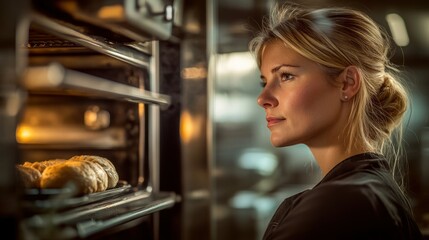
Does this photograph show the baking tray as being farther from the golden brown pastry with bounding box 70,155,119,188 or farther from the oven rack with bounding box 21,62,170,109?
the oven rack with bounding box 21,62,170,109

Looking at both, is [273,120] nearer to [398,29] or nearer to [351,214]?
[351,214]

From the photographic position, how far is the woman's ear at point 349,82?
4.72 ft

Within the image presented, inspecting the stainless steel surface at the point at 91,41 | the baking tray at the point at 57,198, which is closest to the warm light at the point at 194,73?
the stainless steel surface at the point at 91,41

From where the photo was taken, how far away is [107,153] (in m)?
1.77

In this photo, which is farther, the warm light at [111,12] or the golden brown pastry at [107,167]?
the golden brown pastry at [107,167]

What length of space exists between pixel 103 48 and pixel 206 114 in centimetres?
89

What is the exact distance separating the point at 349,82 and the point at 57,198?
2.57ft

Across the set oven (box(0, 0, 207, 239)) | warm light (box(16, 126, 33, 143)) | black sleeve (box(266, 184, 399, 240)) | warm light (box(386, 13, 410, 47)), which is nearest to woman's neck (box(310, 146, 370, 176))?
black sleeve (box(266, 184, 399, 240))

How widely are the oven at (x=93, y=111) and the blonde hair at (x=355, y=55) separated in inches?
13.5

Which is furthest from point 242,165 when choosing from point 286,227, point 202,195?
point 286,227

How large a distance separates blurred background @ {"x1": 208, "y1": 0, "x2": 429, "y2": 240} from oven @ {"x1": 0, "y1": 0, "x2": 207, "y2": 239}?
1.03ft

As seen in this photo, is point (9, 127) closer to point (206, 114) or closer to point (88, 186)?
point (88, 186)

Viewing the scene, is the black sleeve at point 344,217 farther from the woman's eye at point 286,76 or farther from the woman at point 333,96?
the woman's eye at point 286,76

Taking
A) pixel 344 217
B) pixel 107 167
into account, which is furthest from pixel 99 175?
pixel 344 217
